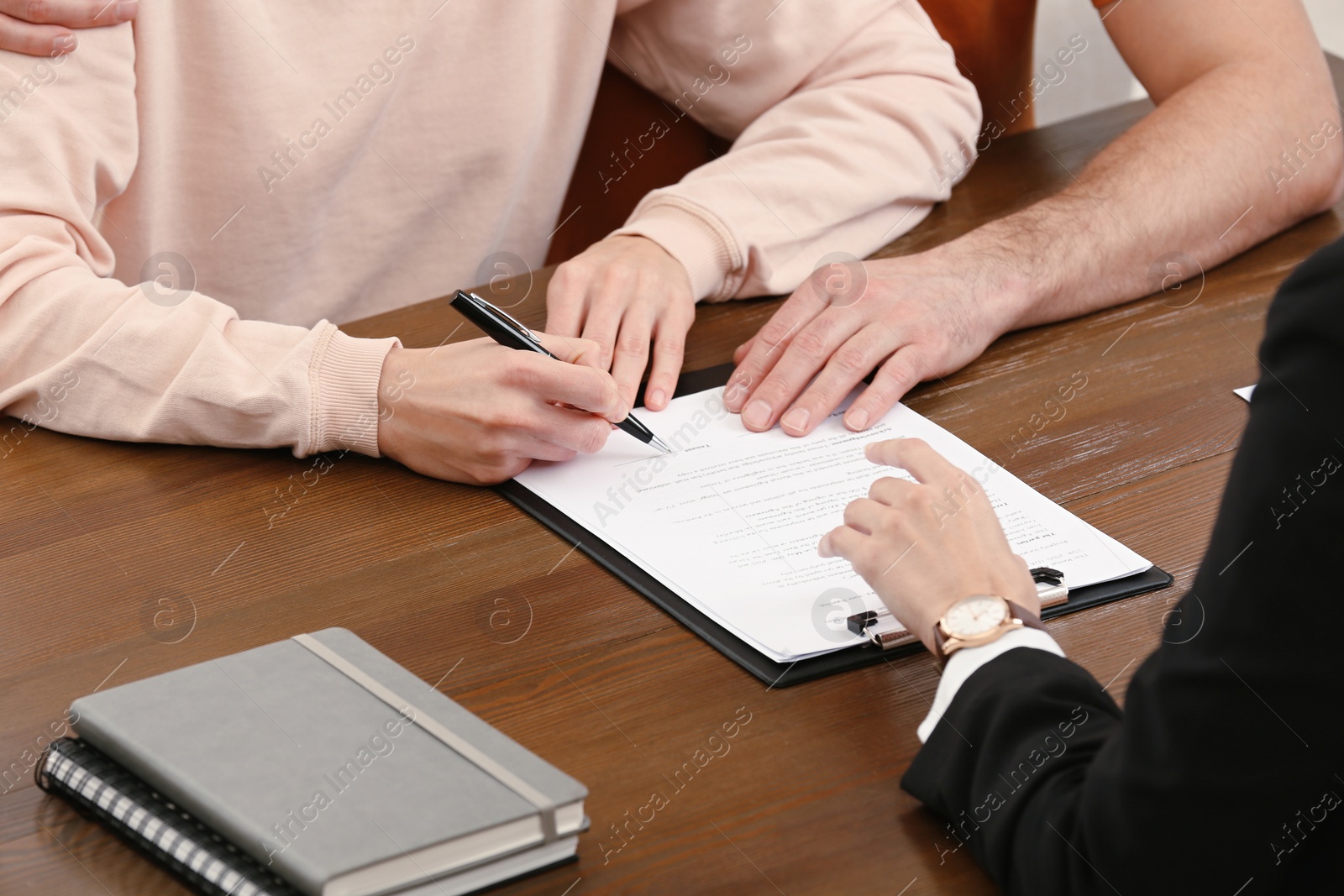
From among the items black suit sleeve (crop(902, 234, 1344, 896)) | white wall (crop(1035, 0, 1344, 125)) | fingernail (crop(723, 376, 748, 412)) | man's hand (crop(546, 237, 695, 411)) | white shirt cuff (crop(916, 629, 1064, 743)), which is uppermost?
black suit sleeve (crop(902, 234, 1344, 896))

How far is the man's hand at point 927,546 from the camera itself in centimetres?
81

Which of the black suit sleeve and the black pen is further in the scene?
the black pen

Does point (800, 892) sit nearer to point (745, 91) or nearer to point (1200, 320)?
point (1200, 320)

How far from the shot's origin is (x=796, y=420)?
1.13 meters

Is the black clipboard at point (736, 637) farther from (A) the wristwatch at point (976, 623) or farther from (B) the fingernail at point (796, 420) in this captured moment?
(B) the fingernail at point (796, 420)

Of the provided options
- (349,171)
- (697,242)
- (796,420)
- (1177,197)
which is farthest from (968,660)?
(349,171)

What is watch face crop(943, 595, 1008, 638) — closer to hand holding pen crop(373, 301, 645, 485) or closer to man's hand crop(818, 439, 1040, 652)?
man's hand crop(818, 439, 1040, 652)

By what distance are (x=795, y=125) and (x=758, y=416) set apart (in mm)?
569

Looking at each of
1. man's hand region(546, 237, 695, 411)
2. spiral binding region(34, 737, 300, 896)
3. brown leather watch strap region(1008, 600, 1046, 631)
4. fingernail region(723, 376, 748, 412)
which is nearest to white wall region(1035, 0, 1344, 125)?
man's hand region(546, 237, 695, 411)

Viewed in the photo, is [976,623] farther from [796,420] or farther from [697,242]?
[697,242]

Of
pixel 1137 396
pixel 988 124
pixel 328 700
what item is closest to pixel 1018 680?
pixel 328 700

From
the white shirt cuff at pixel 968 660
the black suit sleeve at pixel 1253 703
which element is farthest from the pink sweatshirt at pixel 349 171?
the black suit sleeve at pixel 1253 703

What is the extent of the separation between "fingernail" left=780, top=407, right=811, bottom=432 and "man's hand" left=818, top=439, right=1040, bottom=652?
21cm

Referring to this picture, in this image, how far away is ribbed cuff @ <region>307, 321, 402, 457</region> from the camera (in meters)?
1.09
